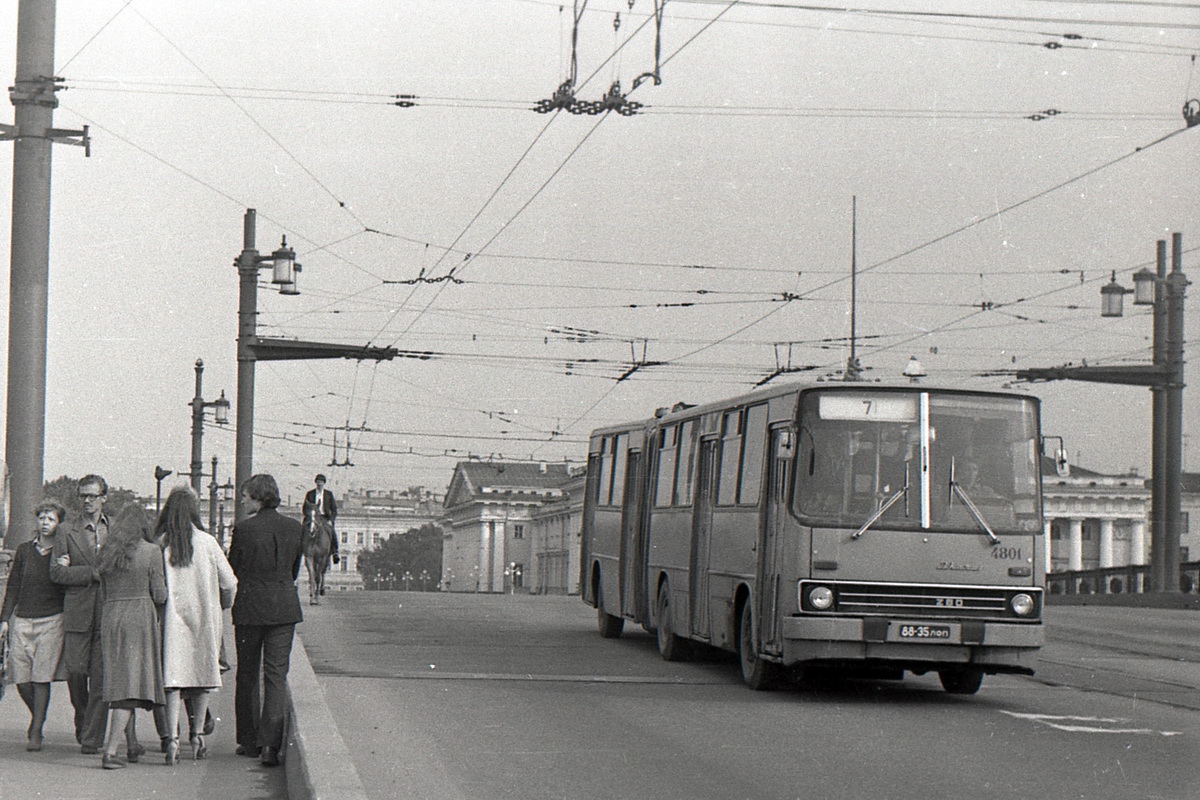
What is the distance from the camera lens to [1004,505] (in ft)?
49.1

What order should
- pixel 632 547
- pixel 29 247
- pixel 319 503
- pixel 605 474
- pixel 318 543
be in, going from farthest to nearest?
pixel 318 543 → pixel 319 503 → pixel 605 474 → pixel 632 547 → pixel 29 247

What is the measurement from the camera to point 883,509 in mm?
14805

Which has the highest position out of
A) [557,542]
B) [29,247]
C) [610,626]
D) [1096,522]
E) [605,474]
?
[29,247]

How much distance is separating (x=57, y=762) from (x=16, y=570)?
120 centimetres

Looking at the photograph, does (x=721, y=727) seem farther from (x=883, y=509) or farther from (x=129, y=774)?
(x=129, y=774)

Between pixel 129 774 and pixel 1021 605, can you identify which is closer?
pixel 129 774

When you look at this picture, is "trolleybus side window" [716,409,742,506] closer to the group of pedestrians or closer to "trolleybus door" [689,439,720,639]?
"trolleybus door" [689,439,720,639]

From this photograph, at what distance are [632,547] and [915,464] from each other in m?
7.06

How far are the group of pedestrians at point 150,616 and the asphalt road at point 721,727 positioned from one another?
891 millimetres

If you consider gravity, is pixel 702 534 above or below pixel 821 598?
above

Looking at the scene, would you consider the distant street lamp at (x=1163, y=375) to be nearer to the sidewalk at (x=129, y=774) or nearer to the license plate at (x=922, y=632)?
the license plate at (x=922, y=632)

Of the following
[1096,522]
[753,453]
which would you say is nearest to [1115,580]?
[753,453]

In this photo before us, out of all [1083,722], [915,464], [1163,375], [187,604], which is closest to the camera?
[187,604]

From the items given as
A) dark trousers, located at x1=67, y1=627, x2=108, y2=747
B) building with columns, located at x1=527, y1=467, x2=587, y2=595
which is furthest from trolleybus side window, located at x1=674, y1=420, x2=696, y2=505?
building with columns, located at x1=527, y1=467, x2=587, y2=595
